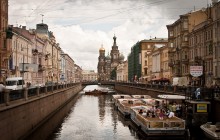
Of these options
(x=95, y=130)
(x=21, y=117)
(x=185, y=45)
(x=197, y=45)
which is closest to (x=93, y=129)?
(x=95, y=130)

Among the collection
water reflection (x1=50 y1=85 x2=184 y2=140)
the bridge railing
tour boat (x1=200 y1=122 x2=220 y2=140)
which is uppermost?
the bridge railing

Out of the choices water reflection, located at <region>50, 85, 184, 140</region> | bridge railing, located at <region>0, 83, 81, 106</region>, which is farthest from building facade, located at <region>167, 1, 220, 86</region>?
bridge railing, located at <region>0, 83, 81, 106</region>

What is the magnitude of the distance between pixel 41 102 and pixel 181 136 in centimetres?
1629

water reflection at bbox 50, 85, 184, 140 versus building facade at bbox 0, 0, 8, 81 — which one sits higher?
building facade at bbox 0, 0, 8, 81

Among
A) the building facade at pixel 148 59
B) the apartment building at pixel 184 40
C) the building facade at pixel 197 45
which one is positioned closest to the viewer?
the building facade at pixel 197 45

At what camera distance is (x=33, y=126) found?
117 ft

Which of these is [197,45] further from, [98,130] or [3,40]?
[98,130]

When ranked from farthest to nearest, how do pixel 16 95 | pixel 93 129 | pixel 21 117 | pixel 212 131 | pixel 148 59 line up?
pixel 148 59 → pixel 93 129 → pixel 16 95 → pixel 21 117 → pixel 212 131

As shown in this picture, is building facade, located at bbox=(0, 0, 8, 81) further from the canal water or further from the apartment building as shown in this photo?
the apartment building

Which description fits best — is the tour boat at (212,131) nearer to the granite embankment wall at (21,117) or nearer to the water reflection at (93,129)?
the water reflection at (93,129)

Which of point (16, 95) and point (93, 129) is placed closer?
point (16, 95)

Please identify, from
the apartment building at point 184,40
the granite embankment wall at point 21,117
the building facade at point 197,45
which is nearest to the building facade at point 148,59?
the building facade at point 197,45

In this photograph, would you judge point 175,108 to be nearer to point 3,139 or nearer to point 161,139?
point 161,139

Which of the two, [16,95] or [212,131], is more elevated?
[16,95]
